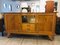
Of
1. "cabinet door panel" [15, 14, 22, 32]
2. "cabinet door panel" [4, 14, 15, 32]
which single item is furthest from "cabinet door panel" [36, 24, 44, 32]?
"cabinet door panel" [4, 14, 15, 32]

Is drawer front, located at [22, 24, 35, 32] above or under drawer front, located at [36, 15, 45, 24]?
under

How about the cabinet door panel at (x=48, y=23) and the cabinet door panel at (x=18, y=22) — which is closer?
the cabinet door panel at (x=48, y=23)

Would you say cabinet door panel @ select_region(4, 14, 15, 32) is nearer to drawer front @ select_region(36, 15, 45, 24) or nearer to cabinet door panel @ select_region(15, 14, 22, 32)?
cabinet door panel @ select_region(15, 14, 22, 32)

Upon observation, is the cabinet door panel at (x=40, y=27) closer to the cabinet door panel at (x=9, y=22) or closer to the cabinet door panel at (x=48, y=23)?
the cabinet door panel at (x=48, y=23)

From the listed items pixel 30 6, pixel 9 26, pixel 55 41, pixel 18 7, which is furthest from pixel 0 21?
pixel 55 41

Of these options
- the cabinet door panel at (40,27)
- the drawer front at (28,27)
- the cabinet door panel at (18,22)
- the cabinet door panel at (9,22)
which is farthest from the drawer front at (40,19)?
the cabinet door panel at (9,22)

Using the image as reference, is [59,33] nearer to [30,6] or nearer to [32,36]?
[32,36]

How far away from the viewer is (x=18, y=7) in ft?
15.0

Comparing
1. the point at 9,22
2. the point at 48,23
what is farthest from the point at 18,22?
the point at 48,23

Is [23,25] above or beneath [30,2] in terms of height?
beneath

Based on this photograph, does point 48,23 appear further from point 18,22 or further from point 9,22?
point 9,22

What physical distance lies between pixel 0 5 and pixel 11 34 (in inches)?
51.9

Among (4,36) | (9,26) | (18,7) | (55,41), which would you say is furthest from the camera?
(18,7)

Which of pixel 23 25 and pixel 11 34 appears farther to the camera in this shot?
pixel 11 34
